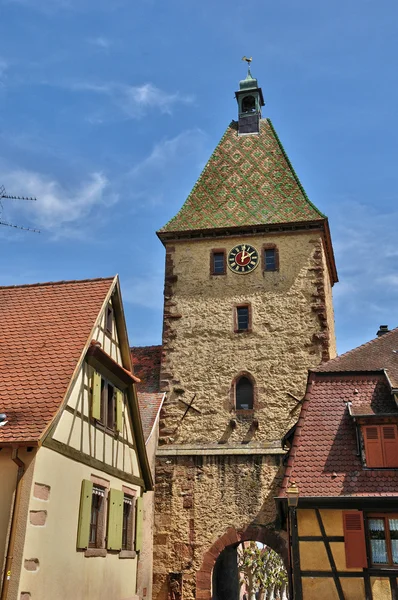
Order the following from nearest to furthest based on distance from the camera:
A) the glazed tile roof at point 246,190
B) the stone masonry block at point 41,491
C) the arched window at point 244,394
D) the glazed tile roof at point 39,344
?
the stone masonry block at point 41,491 < the glazed tile roof at point 39,344 < the arched window at point 244,394 < the glazed tile roof at point 246,190

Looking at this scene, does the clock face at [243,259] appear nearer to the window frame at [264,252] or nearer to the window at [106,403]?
the window frame at [264,252]

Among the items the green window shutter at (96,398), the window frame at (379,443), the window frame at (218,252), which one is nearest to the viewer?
the green window shutter at (96,398)

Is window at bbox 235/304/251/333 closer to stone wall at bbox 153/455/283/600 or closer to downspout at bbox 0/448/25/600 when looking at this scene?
stone wall at bbox 153/455/283/600

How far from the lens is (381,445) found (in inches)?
434

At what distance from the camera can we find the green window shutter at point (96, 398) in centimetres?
1041

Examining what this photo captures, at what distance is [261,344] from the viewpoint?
1830 cm

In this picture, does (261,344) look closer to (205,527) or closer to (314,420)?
(205,527)

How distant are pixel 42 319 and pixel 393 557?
715 centimetres

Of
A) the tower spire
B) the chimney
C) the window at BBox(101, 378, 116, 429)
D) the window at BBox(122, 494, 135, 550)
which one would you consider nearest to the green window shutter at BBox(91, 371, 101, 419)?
the window at BBox(101, 378, 116, 429)

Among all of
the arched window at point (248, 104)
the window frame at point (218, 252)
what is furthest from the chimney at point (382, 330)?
the arched window at point (248, 104)

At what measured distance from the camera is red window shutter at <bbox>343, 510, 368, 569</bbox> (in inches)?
396

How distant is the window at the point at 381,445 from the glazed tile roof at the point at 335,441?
0.48ft

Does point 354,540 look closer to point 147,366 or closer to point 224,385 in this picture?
point 224,385

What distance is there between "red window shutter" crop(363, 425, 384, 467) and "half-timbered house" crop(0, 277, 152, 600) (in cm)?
451
